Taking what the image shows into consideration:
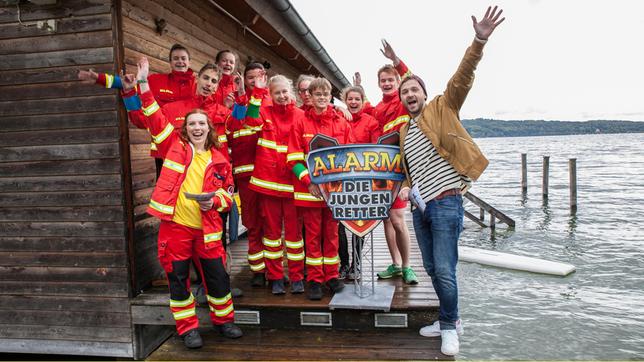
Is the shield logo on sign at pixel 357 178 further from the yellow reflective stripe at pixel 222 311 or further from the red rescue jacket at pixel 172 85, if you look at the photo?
the red rescue jacket at pixel 172 85

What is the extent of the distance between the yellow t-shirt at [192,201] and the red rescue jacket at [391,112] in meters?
1.74

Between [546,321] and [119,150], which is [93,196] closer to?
[119,150]

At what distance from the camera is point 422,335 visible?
363 cm

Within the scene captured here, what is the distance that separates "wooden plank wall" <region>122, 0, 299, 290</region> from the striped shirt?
2510 mm

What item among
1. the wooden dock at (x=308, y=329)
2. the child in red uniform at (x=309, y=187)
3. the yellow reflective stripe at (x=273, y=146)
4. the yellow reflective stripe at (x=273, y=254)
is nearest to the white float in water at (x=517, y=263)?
the wooden dock at (x=308, y=329)

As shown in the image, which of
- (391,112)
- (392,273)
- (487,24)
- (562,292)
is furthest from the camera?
(562,292)

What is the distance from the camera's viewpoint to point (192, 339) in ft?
11.6

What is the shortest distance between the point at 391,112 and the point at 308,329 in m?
2.12

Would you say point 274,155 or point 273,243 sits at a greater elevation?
point 274,155

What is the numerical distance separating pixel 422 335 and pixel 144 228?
272cm

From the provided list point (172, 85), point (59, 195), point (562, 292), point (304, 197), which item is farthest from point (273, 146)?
point (562, 292)

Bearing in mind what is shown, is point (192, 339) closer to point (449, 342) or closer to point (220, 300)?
point (220, 300)

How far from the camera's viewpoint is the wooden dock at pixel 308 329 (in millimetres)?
3471

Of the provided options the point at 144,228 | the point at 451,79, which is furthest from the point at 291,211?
the point at 451,79
